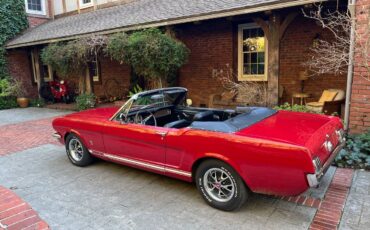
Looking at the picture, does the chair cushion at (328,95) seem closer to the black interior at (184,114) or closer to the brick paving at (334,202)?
the brick paving at (334,202)

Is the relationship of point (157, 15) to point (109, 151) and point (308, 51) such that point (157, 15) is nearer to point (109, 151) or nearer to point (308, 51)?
point (308, 51)

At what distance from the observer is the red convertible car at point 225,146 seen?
2.68 m

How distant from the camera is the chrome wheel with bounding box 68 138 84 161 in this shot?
478 cm

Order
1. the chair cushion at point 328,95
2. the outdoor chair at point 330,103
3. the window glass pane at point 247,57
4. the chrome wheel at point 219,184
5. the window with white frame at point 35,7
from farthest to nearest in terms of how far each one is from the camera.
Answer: the window with white frame at point 35,7, the window glass pane at point 247,57, the chair cushion at point 328,95, the outdoor chair at point 330,103, the chrome wheel at point 219,184

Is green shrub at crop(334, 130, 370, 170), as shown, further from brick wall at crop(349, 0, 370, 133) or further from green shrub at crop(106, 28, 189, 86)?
green shrub at crop(106, 28, 189, 86)

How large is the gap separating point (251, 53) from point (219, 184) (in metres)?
6.72

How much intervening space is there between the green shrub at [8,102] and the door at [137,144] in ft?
36.7

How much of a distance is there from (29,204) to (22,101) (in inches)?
452

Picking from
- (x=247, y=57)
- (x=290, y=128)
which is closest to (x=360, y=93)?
(x=290, y=128)

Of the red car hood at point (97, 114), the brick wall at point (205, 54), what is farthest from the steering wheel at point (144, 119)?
the brick wall at point (205, 54)

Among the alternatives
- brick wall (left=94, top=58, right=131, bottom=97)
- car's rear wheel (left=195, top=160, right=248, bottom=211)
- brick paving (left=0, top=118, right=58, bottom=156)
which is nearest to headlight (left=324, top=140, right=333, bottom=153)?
car's rear wheel (left=195, top=160, right=248, bottom=211)

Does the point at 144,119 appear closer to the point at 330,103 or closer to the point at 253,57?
the point at 330,103

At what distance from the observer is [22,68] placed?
15.0m

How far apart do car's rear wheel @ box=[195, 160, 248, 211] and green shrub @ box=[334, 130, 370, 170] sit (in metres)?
2.23
